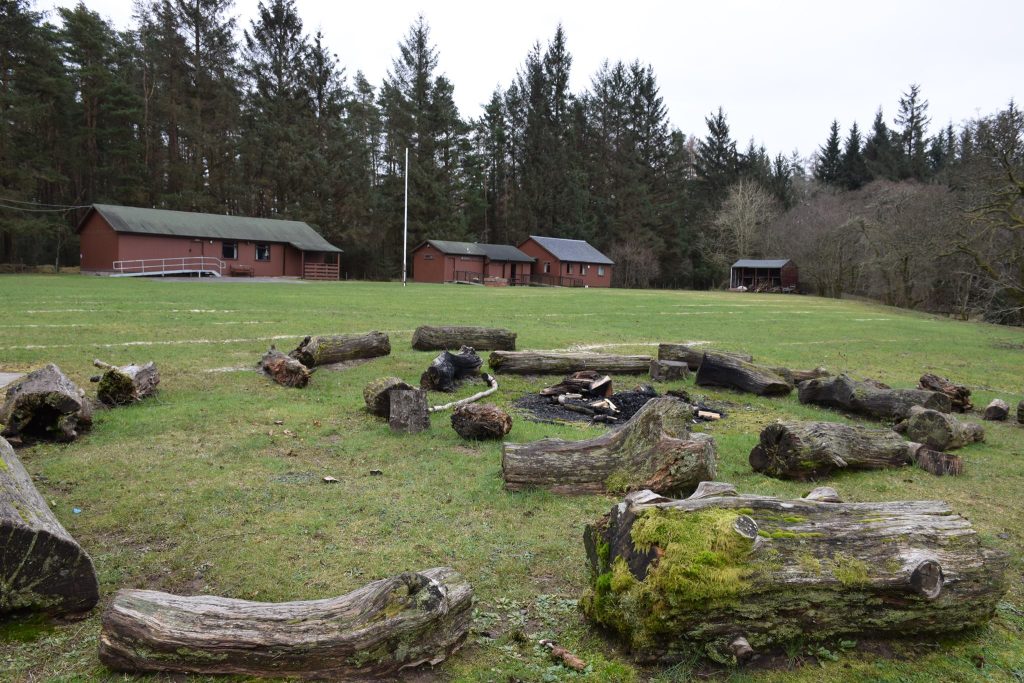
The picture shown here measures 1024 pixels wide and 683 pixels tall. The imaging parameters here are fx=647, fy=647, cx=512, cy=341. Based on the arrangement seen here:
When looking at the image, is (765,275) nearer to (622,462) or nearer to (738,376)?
(738,376)

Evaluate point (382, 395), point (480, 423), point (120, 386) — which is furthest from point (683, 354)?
point (120, 386)

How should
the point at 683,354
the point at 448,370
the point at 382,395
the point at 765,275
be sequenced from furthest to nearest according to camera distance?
the point at 765,275
the point at 683,354
the point at 448,370
the point at 382,395

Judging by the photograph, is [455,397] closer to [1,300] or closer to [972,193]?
[1,300]

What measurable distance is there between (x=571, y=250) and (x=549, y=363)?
50.7 meters

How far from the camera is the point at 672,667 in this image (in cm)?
280

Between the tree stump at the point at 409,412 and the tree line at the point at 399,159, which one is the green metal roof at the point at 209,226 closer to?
the tree line at the point at 399,159

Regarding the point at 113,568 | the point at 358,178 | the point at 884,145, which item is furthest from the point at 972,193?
the point at 884,145

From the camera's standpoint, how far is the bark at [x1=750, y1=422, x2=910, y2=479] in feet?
18.0

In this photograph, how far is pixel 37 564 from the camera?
300 centimetres

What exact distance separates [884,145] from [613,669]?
81812 millimetres

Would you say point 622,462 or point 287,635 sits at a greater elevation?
point 622,462

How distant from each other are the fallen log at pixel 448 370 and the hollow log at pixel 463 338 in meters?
A: 2.15

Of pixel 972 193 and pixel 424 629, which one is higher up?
pixel 972 193

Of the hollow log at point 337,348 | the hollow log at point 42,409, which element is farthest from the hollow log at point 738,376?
the hollow log at point 42,409
